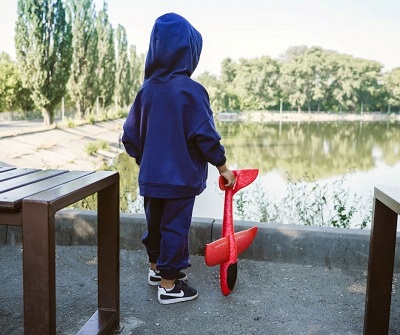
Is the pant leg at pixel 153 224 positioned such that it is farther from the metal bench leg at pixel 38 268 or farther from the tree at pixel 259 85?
the tree at pixel 259 85

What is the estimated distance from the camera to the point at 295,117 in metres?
60.0

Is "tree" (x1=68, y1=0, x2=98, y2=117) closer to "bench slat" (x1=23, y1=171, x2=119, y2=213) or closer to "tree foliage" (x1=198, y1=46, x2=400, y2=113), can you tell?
"bench slat" (x1=23, y1=171, x2=119, y2=213)

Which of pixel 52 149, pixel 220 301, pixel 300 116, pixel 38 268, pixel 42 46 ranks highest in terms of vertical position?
pixel 42 46

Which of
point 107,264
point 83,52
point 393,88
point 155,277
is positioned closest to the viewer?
point 107,264

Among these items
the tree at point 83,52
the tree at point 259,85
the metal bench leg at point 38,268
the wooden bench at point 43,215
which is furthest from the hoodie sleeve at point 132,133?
the tree at point 259,85

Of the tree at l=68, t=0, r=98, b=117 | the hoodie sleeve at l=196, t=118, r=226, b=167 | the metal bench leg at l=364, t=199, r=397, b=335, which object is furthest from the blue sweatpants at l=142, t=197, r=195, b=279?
the tree at l=68, t=0, r=98, b=117

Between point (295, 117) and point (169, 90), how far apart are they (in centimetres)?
5911

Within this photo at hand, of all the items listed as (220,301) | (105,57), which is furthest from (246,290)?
(105,57)

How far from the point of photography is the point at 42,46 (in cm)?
2144

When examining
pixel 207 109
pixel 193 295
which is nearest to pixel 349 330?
pixel 193 295

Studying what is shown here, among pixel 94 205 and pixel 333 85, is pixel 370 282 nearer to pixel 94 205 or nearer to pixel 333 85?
pixel 94 205

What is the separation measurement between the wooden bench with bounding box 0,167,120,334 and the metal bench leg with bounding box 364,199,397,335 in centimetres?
105

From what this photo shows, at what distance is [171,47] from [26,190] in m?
1.09

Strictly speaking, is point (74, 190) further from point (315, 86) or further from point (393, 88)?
point (393, 88)
